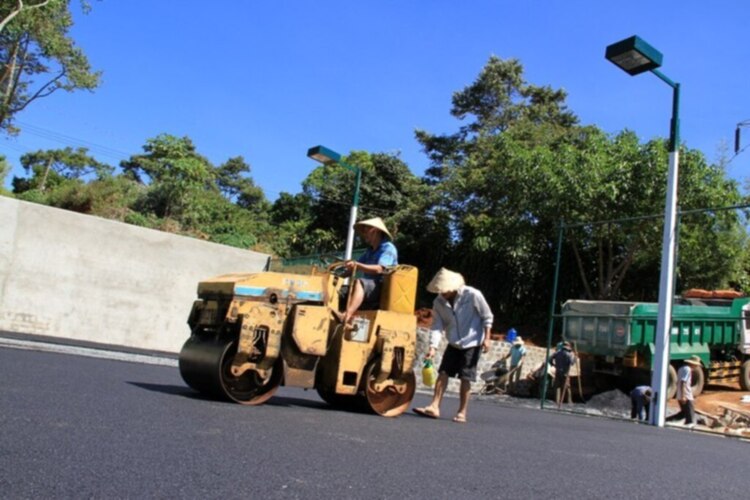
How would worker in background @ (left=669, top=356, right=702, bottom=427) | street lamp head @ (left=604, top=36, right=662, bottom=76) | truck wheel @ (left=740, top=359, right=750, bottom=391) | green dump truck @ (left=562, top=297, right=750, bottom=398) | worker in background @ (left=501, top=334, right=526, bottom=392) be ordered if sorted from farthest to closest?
worker in background @ (left=501, top=334, right=526, bottom=392), truck wheel @ (left=740, top=359, right=750, bottom=391), green dump truck @ (left=562, top=297, right=750, bottom=398), worker in background @ (left=669, top=356, right=702, bottom=427), street lamp head @ (left=604, top=36, right=662, bottom=76)

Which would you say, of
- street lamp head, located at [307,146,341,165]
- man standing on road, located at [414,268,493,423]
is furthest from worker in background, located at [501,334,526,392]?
man standing on road, located at [414,268,493,423]

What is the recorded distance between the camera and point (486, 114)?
3562 centimetres

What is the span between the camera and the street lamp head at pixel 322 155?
14580 mm

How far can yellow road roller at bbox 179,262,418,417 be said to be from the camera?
5.02 meters

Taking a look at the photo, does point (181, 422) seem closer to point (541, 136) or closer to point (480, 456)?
point (480, 456)

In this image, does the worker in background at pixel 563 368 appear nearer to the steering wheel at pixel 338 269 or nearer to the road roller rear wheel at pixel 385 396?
the road roller rear wheel at pixel 385 396

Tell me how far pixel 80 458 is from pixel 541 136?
2607 centimetres

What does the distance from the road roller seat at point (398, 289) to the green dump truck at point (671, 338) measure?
9240 millimetres

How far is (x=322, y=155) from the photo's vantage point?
14648 millimetres

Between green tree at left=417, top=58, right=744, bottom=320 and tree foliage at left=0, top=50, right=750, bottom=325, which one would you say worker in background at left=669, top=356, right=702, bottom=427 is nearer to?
tree foliage at left=0, top=50, right=750, bottom=325

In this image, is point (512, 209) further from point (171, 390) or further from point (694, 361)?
Result: point (171, 390)

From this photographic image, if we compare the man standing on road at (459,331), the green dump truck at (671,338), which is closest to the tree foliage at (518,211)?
the green dump truck at (671,338)

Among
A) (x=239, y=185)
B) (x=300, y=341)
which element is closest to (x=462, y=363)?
(x=300, y=341)

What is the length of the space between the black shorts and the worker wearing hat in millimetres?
1018
